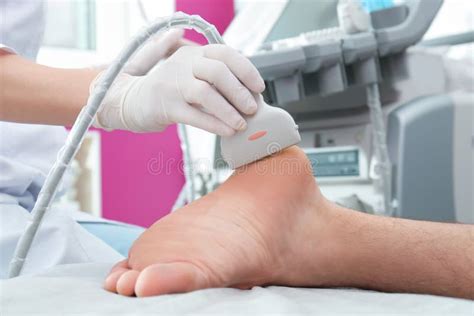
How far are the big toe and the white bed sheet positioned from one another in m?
0.02

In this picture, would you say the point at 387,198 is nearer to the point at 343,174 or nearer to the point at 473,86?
the point at 343,174

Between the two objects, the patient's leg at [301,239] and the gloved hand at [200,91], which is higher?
the gloved hand at [200,91]

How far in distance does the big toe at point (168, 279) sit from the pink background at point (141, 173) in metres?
2.33

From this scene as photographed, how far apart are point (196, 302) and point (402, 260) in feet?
1.31

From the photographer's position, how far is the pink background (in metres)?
2.91

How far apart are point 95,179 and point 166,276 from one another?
2.28 m

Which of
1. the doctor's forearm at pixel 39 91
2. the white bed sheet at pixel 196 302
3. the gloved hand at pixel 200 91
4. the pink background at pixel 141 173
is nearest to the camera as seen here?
the white bed sheet at pixel 196 302

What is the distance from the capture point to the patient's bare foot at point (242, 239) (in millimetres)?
630

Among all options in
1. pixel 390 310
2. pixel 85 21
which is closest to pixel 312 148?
pixel 390 310

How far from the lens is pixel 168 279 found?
0.60 metres

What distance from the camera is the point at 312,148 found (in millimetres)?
1690

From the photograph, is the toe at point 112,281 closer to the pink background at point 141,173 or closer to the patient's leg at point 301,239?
the patient's leg at point 301,239

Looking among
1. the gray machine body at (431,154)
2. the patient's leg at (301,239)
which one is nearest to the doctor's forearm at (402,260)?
the patient's leg at (301,239)

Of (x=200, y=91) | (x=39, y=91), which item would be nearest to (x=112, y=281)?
(x=200, y=91)
